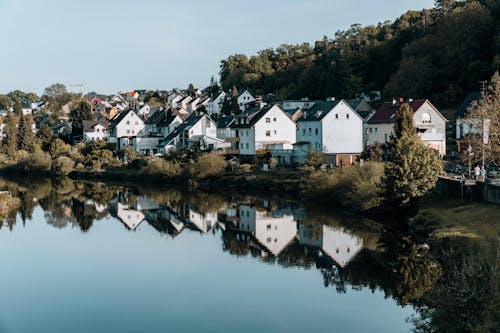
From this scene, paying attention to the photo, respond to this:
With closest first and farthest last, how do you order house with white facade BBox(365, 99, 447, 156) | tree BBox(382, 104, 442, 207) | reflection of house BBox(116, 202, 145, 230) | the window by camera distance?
tree BBox(382, 104, 442, 207), reflection of house BBox(116, 202, 145, 230), house with white facade BBox(365, 99, 447, 156), the window

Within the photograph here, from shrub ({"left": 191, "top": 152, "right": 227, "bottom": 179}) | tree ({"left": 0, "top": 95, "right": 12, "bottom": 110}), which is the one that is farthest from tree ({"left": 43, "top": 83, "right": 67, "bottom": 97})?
shrub ({"left": 191, "top": 152, "right": 227, "bottom": 179})

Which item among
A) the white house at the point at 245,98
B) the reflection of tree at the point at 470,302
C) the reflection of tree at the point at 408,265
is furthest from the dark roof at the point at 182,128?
the reflection of tree at the point at 470,302

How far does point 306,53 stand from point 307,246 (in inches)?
3196

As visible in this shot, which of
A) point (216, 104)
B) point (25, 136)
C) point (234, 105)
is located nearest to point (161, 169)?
point (25, 136)

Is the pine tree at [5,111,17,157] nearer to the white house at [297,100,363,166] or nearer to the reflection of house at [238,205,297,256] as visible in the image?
the white house at [297,100,363,166]

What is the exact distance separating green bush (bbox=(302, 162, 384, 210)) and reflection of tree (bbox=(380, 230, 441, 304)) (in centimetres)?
495

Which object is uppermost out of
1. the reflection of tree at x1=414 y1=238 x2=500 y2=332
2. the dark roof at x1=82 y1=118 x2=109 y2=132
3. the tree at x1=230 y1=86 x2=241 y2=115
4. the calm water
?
the tree at x1=230 y1=86 x2=241 y2=115

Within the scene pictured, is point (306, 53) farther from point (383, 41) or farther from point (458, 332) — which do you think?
point (458, 332)

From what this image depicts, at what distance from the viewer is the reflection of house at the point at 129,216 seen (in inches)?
1518

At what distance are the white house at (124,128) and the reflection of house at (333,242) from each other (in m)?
51.1

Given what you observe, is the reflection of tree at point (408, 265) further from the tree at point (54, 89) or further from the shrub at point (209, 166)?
the tree at point (54, 89)

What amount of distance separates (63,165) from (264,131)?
2430 centimetres

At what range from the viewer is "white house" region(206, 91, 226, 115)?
100m

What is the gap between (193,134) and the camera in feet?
222
